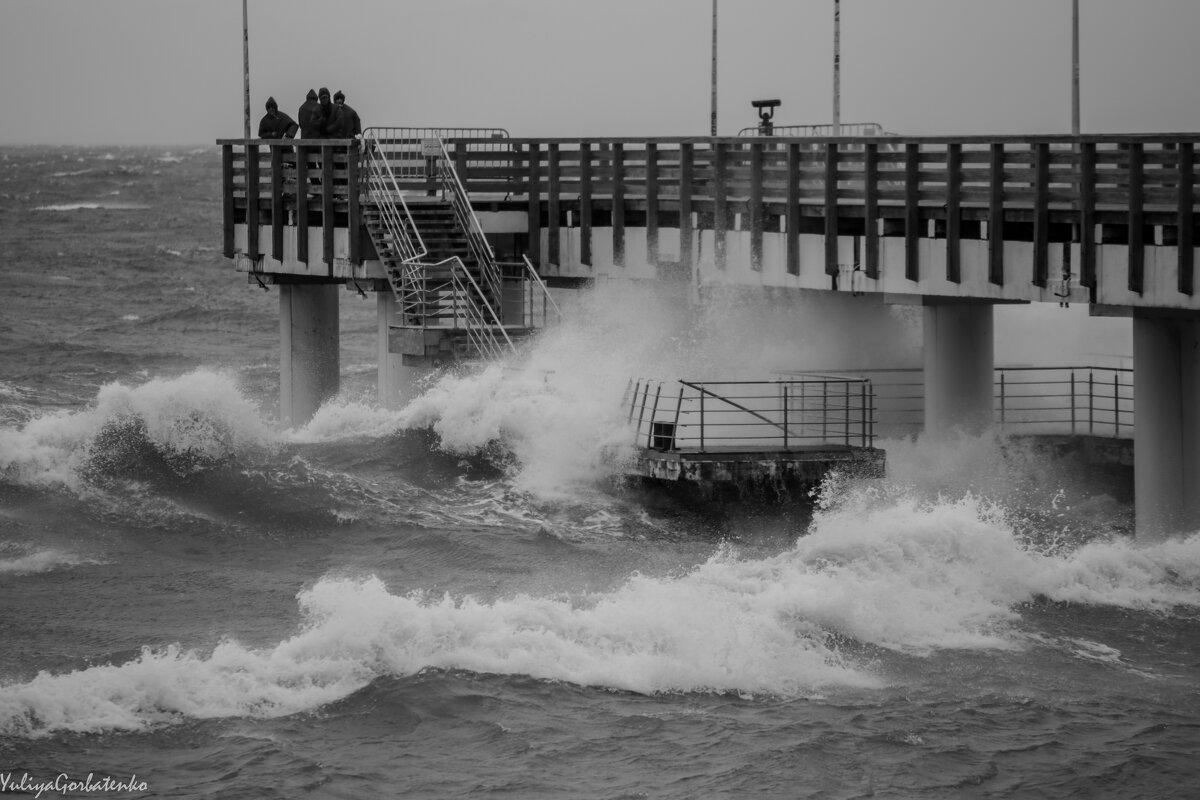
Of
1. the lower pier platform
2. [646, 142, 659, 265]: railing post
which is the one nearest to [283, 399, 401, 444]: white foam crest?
[646, 142, 659, 265]: railing post

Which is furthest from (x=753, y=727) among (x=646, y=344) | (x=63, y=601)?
(x=646, y=344)

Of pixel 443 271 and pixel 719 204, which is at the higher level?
pixel 719 204

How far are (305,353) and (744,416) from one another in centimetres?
871

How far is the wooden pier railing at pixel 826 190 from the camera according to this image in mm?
23438

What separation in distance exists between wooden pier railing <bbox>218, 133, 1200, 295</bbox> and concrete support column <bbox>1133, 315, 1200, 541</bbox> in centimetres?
98

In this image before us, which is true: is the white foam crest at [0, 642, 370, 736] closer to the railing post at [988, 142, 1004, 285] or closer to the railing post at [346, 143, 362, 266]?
the railing post at [988, 142, 1004, 285]

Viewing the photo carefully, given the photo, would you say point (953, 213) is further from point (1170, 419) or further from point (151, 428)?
point (151, 428)

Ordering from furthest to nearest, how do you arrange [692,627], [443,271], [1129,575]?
[443,271] < [1129,575] < [692,627]

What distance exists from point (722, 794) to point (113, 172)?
520 ft

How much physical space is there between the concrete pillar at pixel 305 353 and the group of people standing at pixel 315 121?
244 cm

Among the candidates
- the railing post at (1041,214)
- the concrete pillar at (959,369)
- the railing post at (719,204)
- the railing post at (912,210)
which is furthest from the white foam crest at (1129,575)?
the railing post at (719,204)

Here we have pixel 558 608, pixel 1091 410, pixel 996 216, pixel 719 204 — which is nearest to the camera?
pixel 558 608

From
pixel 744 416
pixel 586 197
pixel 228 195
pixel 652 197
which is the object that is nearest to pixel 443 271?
pixel 586 197

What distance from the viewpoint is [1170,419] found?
934 inches
